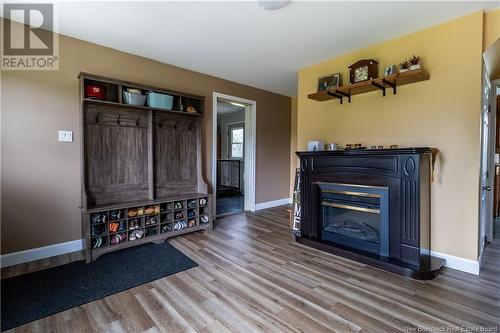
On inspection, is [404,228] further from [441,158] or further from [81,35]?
[81,35]

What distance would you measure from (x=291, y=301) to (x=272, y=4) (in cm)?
A: 254

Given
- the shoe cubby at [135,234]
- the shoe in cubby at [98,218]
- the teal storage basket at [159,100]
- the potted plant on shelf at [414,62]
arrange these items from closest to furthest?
the potted plant on shelf at [414,62] < the shoe in cubby at [98,218] < the shoe cubby at [135,234] < the teal storage basket at [159,100]

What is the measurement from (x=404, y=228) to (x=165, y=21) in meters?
3.20

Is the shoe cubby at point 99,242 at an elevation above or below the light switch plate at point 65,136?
below

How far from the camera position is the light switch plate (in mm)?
2730

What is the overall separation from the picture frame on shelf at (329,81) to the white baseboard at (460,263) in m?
2.30

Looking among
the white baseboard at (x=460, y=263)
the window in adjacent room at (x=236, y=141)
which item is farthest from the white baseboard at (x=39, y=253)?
the window in adjacent room at (x=236, y=141)

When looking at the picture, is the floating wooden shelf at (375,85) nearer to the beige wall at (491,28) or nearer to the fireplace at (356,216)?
the beige wall at (491,28)

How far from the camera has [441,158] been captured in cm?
249

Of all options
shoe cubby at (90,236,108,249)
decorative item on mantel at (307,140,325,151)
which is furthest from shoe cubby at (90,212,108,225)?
decorative item on mantel at (307,140,325,151)

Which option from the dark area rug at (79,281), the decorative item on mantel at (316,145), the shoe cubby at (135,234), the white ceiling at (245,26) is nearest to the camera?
the dark area rug at (79,281)

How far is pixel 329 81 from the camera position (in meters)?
3.29

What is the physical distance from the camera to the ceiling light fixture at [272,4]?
6.93 feet

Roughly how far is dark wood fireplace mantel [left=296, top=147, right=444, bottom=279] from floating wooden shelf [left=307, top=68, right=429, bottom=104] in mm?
815
